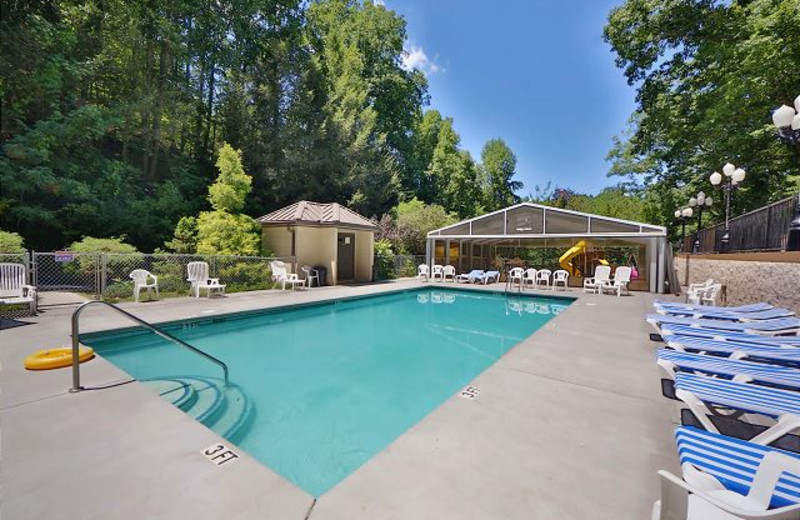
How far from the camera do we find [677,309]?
19.7 feet

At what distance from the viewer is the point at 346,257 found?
52.4ft

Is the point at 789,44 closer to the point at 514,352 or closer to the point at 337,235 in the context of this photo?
the point at 514,352

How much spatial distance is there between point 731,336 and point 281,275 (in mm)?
11507

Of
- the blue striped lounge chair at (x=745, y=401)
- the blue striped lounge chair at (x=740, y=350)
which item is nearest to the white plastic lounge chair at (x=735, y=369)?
the blue striped lounge chair at (x=745, y=401)

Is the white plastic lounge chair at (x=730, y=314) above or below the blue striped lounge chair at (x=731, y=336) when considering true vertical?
above

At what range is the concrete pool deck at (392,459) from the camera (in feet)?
6.28

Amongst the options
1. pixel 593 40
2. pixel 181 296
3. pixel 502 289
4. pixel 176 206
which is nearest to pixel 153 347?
pixel 181 296

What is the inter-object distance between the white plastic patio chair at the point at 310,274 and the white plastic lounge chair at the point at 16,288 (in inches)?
291

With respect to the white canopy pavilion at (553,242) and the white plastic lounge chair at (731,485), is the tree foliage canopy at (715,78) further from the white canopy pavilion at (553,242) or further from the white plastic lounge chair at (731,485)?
the white plastic lounge chair at (731,485)

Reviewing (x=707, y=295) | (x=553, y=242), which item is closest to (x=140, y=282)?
(x=707, y=295)

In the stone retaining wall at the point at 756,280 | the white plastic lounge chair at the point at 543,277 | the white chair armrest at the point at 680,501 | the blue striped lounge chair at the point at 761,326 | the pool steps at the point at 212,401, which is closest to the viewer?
the white chair armrest at the point at 680,501

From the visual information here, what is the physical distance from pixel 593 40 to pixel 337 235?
14.8 meters

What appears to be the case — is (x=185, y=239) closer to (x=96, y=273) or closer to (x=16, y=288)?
(x=96, y=273)

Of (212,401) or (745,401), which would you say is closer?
(745,401)
